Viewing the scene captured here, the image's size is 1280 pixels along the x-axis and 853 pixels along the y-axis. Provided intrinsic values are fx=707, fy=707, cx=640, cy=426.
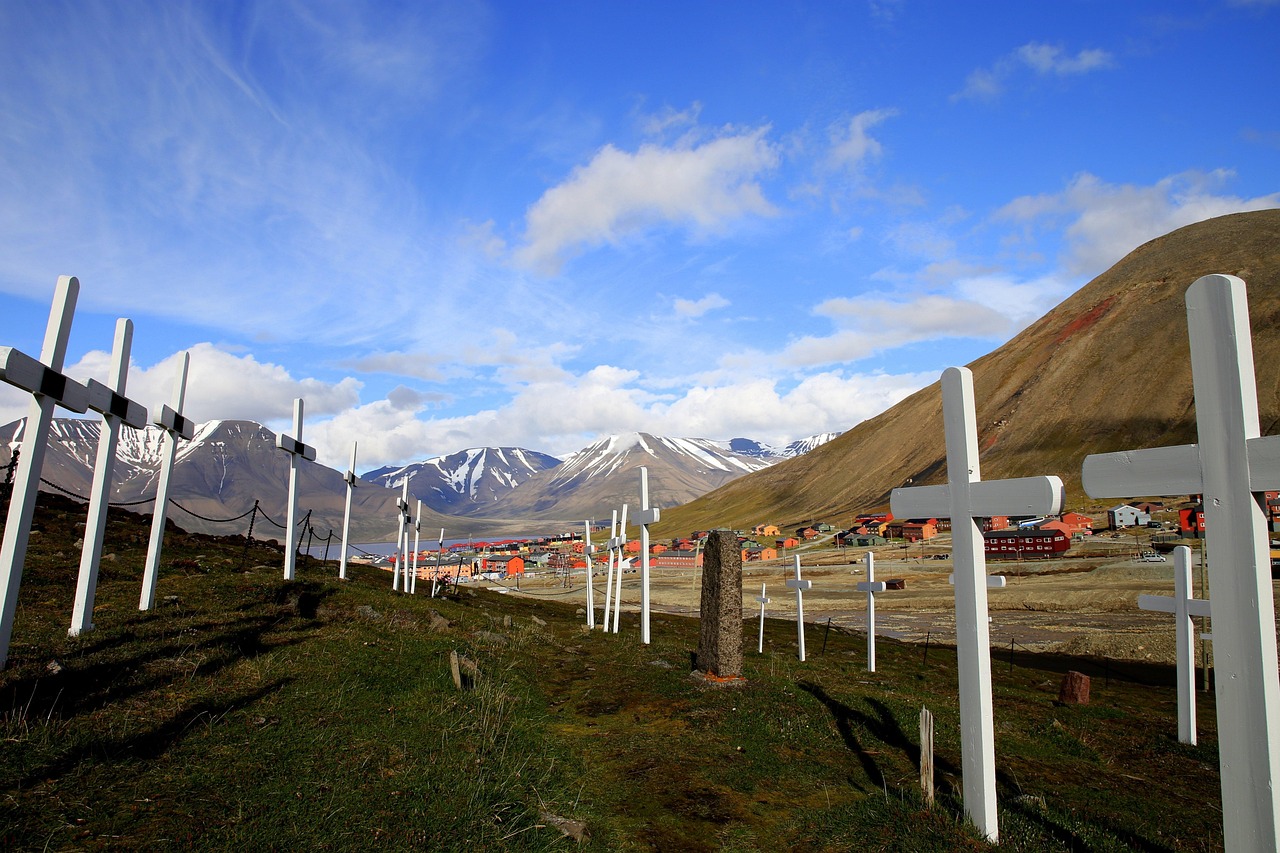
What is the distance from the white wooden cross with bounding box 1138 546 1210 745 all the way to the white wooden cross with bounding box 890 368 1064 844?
6513 mm

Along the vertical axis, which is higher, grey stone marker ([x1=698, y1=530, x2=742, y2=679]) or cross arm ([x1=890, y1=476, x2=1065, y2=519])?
cross arm ([x1=890, y1=476, x2=1065, y2=519])

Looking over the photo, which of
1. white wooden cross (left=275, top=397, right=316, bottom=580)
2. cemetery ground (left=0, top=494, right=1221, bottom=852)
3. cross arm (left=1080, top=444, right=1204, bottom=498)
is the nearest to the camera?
cross arm (left=1080, top=444, right=1204, bottom=498)

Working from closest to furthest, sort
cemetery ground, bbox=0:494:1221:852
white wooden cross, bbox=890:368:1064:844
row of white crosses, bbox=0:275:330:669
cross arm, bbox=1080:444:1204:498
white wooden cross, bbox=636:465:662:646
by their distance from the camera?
cross arm, bbox=1080:444:1204:498, cemetery ground, bbox=0:494:1221:852, white wooden cross, bbox=890:368:1064:844, row of white crosses, bbox=0:275:330:669, white wooden cross, bbox=636:465:662:646

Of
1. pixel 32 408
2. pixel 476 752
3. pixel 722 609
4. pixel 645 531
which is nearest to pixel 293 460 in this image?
pixel 645 531

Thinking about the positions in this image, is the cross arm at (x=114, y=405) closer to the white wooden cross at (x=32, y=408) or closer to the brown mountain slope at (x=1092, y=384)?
the white wooden cross at (x=32, y=408)

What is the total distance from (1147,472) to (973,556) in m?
1.93

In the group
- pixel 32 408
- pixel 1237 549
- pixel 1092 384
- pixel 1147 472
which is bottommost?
pixel 1237 549

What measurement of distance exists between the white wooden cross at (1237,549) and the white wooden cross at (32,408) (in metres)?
11.3

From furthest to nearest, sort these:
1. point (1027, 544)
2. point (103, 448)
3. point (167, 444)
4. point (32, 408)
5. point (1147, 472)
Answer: point (1027, 544) < point (167, 444) < point (103, 448) < point (32, 408) < point (1147, 472)

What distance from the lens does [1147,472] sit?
15.3 ft

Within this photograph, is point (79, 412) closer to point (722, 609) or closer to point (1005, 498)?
point (722, 609)

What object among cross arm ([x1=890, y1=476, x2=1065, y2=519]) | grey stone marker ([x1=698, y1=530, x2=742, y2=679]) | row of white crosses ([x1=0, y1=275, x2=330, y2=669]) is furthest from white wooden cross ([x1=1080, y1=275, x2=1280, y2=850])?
row of white crosses ([x1=0, y1=275, x2=330, y2=669])

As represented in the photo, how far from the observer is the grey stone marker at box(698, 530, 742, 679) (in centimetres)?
1172

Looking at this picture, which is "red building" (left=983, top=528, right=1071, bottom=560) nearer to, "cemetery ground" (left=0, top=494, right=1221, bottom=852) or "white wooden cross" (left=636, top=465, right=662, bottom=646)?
"white wooden cross" (left=636, top=465, right=662, bottom=646)
